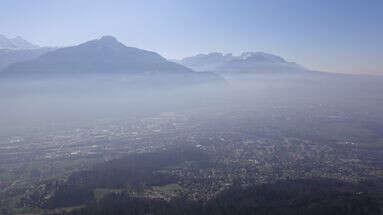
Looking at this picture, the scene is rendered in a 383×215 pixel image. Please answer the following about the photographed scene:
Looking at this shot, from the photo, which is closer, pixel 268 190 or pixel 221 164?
pixel 268 190

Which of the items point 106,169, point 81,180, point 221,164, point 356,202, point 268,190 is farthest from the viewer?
point 221,164

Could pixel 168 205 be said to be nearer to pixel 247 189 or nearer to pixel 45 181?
pixel 247 189

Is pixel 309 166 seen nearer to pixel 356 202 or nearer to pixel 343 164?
pixel 343 164

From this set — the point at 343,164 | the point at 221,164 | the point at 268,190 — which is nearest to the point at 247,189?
the point at 268,190

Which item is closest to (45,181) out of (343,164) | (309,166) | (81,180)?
(81,180)

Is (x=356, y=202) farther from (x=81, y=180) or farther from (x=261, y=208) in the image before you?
(x=81, y=180)

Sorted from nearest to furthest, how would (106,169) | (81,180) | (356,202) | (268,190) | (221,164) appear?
(356,202)
(268,190)
(81,180)
(106,169)
(221,164)

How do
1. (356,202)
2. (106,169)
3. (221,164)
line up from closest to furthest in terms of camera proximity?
(356,202), (106,169), (221,164)

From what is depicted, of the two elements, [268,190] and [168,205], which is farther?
[268,190]
